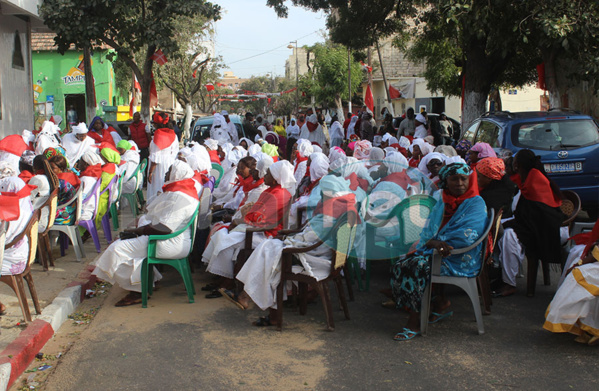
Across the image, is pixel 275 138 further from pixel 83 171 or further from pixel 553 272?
pixel 553 272

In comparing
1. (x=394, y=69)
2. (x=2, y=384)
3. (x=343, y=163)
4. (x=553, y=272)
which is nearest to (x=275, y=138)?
(x=343, y=163)

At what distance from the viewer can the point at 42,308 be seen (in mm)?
5566

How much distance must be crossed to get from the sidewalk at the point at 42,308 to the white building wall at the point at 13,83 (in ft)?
19.5

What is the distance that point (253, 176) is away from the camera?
6.85 m

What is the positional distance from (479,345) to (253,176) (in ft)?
10.5

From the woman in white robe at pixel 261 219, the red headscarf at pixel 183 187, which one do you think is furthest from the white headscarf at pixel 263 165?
the red headscarf at pixel 183 187

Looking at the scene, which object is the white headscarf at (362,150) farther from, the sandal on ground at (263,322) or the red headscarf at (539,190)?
the sandal on ground at (263,322)

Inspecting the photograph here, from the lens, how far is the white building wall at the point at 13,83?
12.7m

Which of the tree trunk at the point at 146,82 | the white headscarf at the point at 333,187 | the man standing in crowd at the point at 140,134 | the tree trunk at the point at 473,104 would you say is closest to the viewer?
the white headscarf at the point at 333,187

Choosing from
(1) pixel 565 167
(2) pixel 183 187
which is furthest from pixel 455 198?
(1) pixel 565 167

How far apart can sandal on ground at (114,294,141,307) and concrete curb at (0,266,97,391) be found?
45 centimetres

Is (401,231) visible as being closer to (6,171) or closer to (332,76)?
(6,171)

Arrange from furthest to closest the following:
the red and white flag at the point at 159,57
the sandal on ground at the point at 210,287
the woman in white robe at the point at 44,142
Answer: the red and white flag at the point at 159,57, the woman in white robe at the point at 44,142, the sandal on ground at the point at 210,287

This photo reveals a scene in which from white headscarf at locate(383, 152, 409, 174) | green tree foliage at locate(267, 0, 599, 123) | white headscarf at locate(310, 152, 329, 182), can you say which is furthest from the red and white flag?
white headscarf at locate(310, 152, 329, 182)
